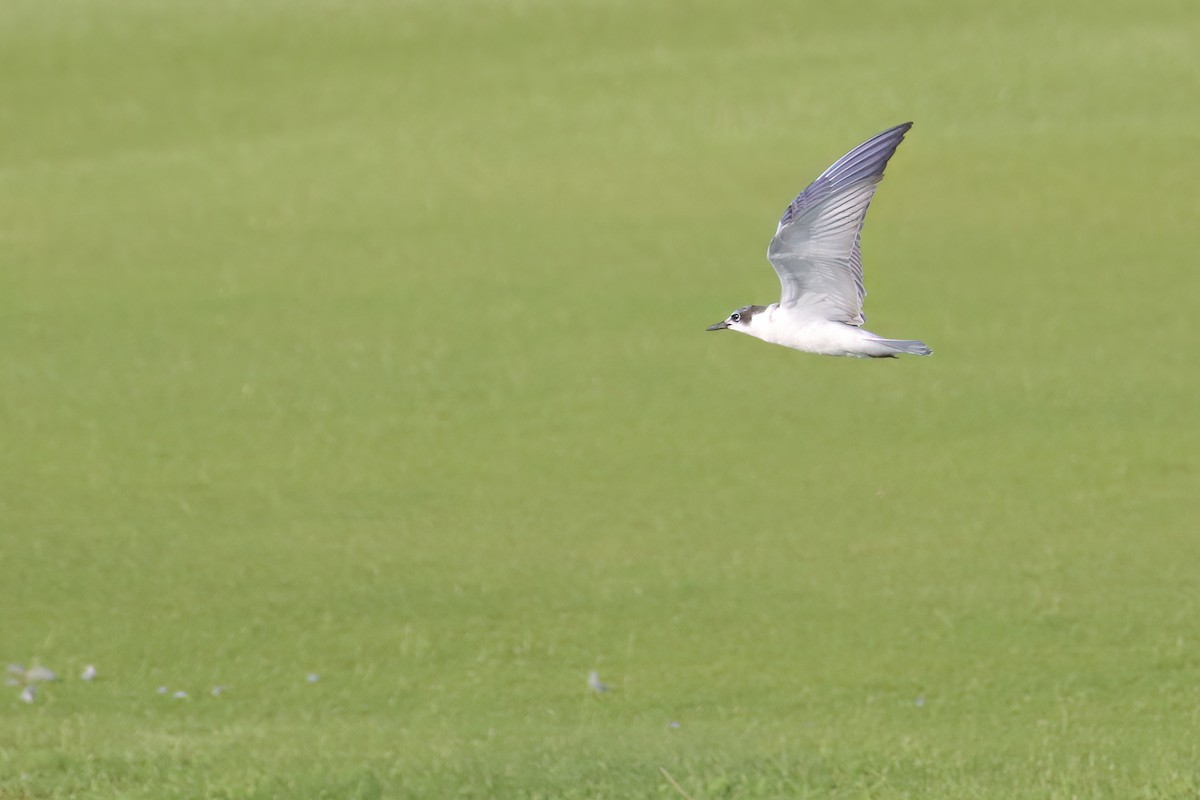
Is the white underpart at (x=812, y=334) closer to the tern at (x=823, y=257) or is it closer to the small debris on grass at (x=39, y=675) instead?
the tern at (x=823, y=257)

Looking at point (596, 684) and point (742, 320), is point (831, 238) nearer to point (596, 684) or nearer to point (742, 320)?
point (742, 320)

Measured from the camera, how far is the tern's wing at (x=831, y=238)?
6.91 m

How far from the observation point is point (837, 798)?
7.23 metres

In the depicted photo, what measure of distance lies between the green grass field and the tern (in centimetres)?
184

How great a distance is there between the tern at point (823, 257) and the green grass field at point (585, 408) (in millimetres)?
1842

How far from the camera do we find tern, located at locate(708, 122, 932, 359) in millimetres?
6887

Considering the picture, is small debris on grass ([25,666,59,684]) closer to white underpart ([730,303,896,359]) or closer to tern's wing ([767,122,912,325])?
white underpart ([730,303,896,359])

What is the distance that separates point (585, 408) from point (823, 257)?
16.9 feet

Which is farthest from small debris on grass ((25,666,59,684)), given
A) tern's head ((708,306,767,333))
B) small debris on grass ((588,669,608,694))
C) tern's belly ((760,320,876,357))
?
tern's belly ((760,320,876,357))

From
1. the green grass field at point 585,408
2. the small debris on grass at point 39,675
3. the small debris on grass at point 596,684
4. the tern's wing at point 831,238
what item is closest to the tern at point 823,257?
the tern's wing at point 831,238

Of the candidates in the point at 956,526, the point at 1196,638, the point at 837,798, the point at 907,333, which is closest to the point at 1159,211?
the point at 907,333

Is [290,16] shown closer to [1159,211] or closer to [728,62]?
[728,62]

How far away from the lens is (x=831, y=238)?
701 centimetres

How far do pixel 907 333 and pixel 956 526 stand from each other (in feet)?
8.37
